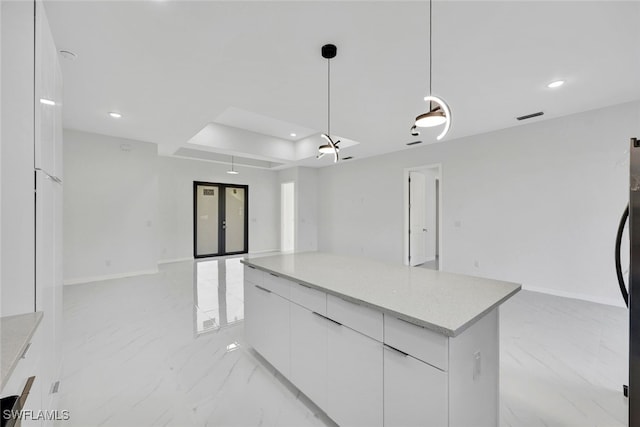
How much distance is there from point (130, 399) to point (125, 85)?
3025 mm

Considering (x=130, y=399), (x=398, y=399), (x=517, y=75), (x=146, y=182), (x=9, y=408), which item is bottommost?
(x=130, y=399)

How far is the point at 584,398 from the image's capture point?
1.78 metres

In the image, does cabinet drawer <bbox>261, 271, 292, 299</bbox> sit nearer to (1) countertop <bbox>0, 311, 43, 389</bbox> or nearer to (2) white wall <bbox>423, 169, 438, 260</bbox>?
(1) countertop <bbox>0, 311, 43, 389</bbox>

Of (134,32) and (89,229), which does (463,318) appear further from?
(89,229)

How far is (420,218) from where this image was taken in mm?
6078

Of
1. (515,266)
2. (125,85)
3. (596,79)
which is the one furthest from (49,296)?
(515,266)

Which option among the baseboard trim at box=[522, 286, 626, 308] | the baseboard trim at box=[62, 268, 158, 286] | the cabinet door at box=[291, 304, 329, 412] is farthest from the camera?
the baseboard trim at box=[62, 268, 158, 286]

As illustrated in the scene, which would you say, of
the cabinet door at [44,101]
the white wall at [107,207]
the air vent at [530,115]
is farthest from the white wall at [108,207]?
the air vent at [530,115]

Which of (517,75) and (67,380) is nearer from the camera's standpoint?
(67,380)

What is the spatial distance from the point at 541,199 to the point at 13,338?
5395 millimetres

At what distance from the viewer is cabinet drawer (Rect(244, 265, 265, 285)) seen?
220cm

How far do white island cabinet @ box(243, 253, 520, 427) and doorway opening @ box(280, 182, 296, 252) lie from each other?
6450mm

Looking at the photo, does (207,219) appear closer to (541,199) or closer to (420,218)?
(420,218)

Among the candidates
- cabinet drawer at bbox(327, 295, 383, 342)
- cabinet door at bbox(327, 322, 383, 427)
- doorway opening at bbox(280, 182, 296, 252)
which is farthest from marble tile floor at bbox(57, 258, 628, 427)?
doorway opening at bbox(280, 182, 296, 252)
